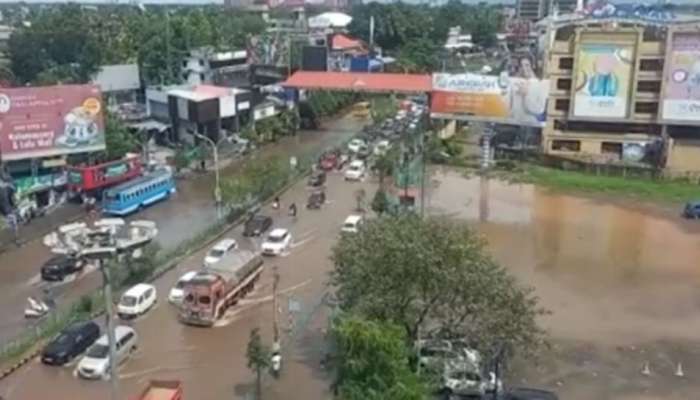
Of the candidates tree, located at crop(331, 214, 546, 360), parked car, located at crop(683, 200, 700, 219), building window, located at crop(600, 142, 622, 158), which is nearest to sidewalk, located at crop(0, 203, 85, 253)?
tree, located at crop(331, 214, 546, 360)

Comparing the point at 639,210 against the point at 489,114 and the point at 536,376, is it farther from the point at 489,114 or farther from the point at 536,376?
the point at 536,376

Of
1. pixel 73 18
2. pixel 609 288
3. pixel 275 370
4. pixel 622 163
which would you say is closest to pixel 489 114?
pixel 622 163

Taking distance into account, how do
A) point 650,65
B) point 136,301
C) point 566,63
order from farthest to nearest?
point 566,63, point 650,65, point 136,301

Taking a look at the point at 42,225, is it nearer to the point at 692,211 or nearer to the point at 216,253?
the point at 216,253

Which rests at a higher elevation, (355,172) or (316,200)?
(355,172)

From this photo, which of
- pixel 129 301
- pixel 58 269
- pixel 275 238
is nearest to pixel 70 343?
pixel 129 301

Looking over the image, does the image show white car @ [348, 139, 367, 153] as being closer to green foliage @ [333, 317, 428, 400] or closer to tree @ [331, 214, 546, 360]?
tree @ [331, 214, 546, 360]
